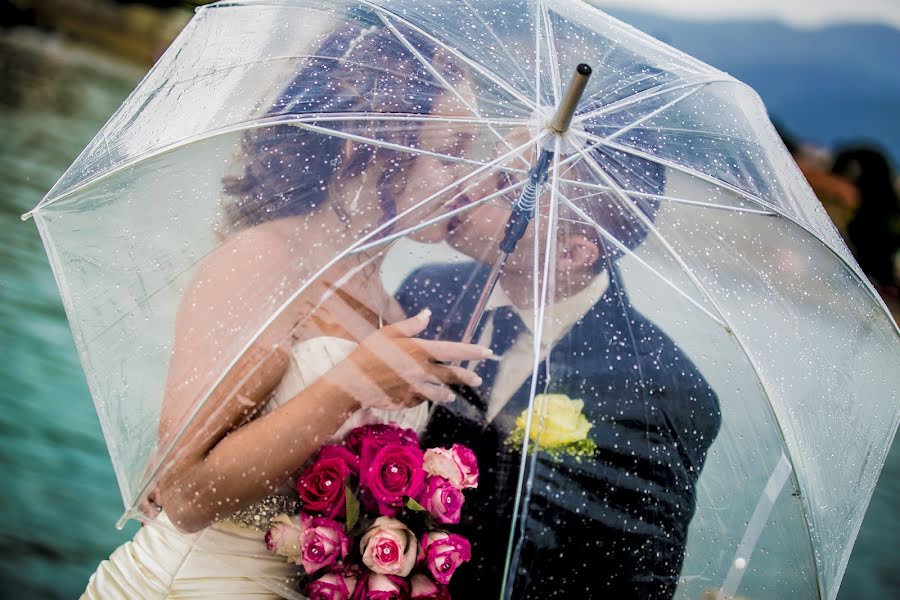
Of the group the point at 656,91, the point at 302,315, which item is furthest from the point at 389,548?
the point at 656,91

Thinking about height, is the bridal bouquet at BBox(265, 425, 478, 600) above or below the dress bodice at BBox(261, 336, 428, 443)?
below

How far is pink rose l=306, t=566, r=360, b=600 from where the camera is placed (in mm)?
1778

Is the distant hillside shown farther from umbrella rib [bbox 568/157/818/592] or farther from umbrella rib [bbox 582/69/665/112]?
umbrella rib [bbox 568/157/818/592]

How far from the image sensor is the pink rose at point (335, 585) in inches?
70.0

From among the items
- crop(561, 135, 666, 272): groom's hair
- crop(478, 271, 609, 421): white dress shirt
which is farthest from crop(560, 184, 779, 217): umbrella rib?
crop(478, 271, 609, 421): white dress shirt

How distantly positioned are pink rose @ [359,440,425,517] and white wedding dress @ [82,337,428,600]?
104mm

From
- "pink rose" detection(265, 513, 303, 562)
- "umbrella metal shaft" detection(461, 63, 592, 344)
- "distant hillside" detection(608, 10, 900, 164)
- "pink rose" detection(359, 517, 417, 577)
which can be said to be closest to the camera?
"umbrella metal shaft" detection(461, 63, 592, 344)

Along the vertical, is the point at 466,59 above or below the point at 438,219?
Result: above

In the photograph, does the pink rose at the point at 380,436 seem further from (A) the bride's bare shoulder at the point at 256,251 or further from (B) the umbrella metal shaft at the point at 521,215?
(A) the bride's bare shoulder at the point at 256,251

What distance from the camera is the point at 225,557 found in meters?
1.93

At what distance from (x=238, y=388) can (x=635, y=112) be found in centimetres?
103

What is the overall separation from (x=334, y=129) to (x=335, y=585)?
3.10ft

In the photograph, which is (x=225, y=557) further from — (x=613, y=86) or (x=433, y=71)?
(x=613, y=86)

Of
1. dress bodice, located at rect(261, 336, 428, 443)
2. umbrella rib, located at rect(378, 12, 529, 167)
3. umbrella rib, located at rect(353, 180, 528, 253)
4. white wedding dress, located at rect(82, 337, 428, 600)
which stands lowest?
white wedding dress, located at rect(82, 337, 428, 600)
